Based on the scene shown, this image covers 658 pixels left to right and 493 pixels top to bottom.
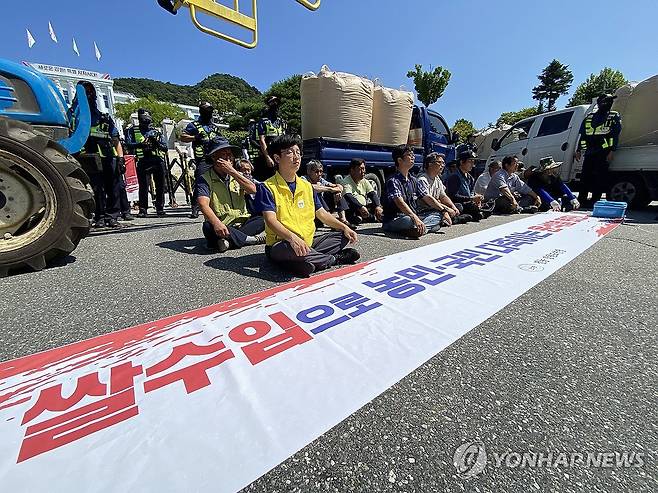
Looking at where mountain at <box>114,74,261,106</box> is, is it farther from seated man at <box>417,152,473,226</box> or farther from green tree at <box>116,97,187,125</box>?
seated man at <box>417,152,473,226</box>

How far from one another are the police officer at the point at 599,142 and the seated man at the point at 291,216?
612 centimetres

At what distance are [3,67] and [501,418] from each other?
3.90 m

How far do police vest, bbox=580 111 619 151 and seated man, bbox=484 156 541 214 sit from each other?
1.49 meters

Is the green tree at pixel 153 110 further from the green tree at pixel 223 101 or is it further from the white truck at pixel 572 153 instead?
the white truck at pixel 572 153

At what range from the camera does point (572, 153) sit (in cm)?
623

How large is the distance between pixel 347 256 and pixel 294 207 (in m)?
0.68

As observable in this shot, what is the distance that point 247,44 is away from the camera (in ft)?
9.64

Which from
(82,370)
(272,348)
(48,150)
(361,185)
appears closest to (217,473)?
(272,348)

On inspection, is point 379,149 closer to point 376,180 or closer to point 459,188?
point 376,180

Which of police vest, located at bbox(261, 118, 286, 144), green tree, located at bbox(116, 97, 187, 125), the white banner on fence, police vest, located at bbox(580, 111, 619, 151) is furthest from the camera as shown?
green tree, located at bbox(116, 97, 187, 125)

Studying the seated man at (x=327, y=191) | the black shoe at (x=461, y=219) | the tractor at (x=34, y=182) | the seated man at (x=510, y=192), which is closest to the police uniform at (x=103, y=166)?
the tractor at (x=34, y=182)

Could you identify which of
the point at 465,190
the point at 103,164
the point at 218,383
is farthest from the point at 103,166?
the point at 465,190

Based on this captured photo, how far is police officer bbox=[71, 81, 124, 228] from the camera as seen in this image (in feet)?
12.6

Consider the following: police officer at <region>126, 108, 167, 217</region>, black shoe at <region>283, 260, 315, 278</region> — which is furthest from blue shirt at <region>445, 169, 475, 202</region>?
police officer at <region>126, 108, 167, 217</region>
